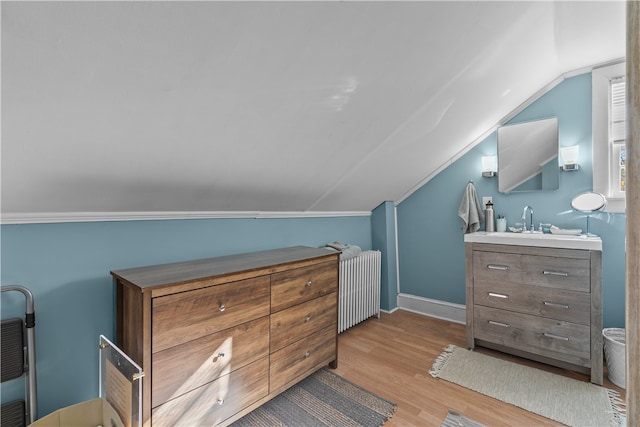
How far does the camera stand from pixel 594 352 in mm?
1969

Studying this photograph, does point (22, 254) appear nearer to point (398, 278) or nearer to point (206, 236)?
point (206, 236)

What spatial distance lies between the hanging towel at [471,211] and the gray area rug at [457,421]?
164cm

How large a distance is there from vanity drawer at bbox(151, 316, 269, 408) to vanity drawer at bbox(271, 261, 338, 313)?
15 cm

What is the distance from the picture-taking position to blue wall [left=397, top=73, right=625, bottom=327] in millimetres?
2309

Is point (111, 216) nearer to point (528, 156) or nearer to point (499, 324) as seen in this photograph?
point (499, 324)

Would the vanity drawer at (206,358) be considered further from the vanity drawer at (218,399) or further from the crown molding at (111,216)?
the crown molding at (111,216)

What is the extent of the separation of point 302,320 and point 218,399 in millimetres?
618

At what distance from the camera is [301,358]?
6.28 ft

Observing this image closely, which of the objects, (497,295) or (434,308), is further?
(434,308)

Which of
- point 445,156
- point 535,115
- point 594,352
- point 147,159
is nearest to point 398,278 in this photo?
point 445,156

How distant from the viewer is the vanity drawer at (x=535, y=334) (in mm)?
2018

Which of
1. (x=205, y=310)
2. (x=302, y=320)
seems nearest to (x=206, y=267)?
(x=205, y=310)

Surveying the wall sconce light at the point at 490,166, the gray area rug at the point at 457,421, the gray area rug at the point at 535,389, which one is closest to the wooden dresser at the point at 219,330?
the gray area rug at the point at 457,421

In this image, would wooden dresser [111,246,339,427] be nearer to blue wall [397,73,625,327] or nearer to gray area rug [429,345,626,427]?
gray area rug [429,345,626,427]
